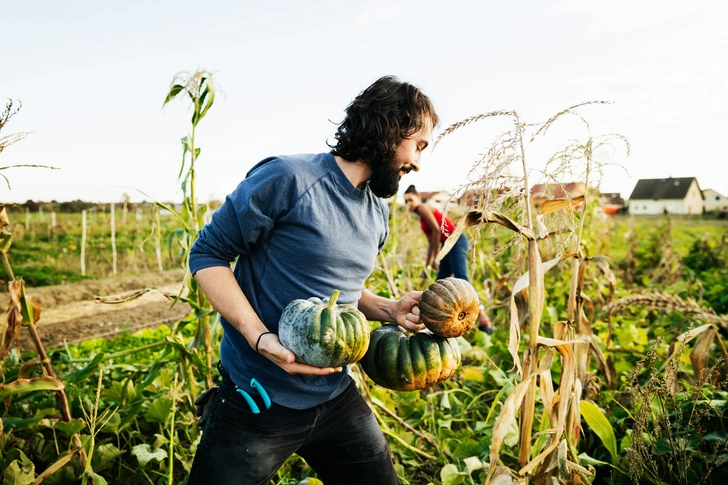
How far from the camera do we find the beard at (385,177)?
2154 mm

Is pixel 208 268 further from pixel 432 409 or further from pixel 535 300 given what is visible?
pixel 432 409

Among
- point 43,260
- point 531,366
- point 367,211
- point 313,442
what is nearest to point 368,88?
point 367,211

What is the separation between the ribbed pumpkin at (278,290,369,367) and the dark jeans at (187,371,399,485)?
0.40 meters

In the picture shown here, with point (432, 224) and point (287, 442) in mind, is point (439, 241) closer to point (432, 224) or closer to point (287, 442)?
point (432, 224)

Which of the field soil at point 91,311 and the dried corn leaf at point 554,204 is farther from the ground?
the dried corn leaf at point 554,204

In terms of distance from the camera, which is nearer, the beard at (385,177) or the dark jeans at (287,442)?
the dark jeans at (287,442)

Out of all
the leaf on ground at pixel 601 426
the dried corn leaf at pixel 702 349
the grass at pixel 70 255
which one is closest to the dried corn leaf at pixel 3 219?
the leaf on ground at pixel 601 426

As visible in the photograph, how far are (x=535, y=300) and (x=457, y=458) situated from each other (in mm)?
1457

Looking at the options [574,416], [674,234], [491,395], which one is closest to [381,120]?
[574,416]

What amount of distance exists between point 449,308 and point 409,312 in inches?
12.2

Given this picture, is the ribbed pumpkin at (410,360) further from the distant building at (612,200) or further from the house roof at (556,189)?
the distant building at (612,200)

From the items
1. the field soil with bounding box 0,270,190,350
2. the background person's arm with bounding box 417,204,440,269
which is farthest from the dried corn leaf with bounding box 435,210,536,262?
the field soil with bounding box 0,270,190,350

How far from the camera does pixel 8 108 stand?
227cm

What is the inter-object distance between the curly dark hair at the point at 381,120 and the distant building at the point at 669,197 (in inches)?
2715
